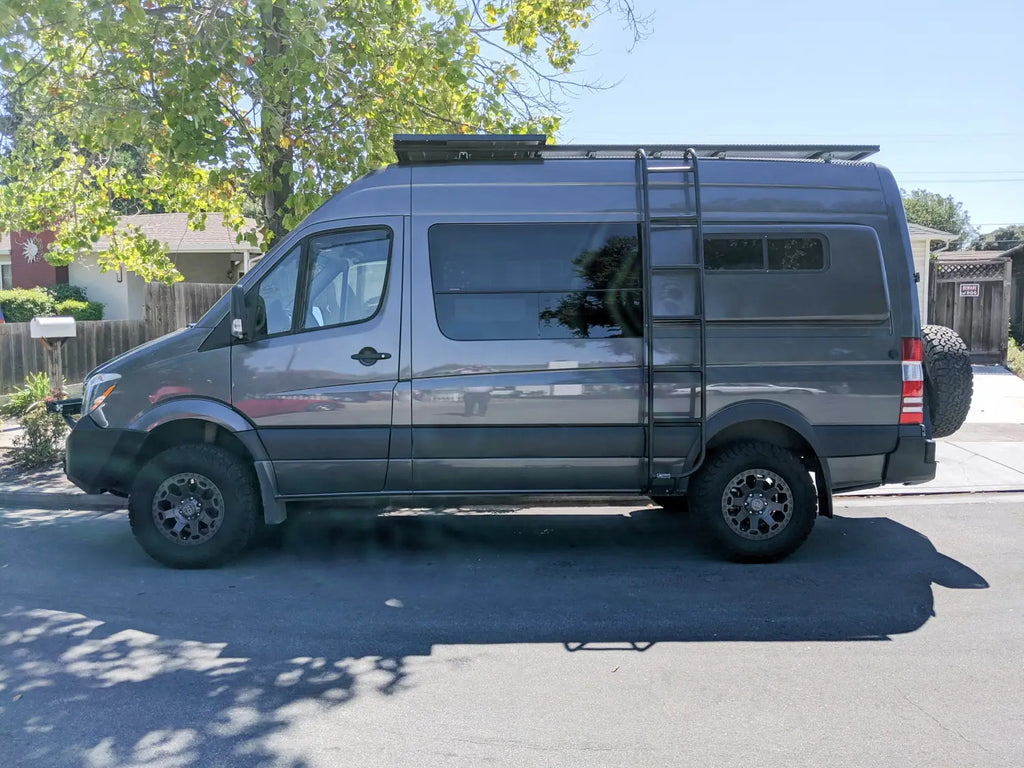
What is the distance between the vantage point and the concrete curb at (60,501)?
8109 mm

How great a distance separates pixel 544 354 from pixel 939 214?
59175 millimetres

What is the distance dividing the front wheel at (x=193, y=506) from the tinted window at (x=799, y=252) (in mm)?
4028

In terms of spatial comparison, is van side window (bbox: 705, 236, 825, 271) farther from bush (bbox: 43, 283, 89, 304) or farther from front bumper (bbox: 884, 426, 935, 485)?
bush (bbox: 43, 283, 89, 304)

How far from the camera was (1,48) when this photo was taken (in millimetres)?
7176

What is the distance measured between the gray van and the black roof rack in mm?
29

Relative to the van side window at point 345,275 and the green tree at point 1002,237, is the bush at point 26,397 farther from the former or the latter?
the green tree at point 1002,237

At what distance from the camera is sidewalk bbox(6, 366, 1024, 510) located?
821cm

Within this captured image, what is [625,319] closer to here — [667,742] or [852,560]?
[852,560]

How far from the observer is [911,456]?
6043mm

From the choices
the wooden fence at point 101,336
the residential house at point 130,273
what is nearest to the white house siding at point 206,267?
the residential house at point 130,273

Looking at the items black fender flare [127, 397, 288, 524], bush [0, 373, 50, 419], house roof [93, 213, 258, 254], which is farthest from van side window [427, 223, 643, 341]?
house roof [93, 213, 258, 254]

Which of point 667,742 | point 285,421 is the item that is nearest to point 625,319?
point 285,421

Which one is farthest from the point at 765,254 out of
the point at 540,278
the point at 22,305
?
the point at 22,305

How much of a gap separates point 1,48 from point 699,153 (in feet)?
19.1
